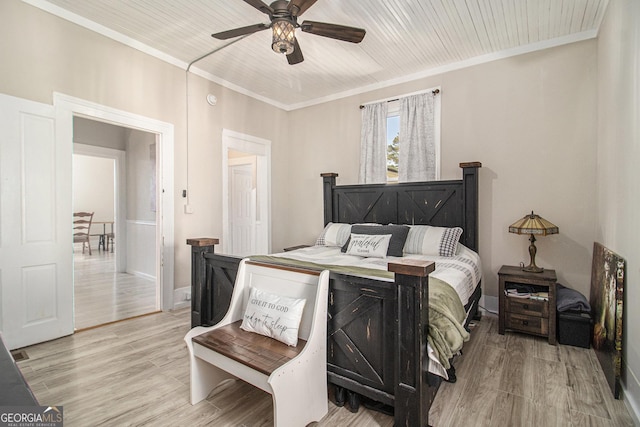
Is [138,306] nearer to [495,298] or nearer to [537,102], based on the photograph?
[495,298]

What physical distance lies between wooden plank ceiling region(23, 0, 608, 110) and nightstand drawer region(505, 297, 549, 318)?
2627 mm

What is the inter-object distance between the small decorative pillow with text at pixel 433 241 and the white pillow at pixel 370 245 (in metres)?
0.29

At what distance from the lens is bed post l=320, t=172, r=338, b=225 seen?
4551 millimetres

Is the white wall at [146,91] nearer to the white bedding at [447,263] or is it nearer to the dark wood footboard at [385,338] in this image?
the white bedding at [447,263]

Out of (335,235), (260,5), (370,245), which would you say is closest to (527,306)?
(370,245)

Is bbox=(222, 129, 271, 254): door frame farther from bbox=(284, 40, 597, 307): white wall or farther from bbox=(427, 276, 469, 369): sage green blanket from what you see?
bbox=(427, 276, 469, 369): sage green blanket

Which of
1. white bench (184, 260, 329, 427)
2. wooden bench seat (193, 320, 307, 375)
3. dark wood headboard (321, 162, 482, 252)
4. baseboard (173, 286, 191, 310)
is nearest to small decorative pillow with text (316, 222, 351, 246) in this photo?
dark wood headboard (321, 162, 482, 252)

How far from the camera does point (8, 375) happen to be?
0.84 m

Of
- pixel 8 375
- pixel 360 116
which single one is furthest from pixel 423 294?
pixel 360 116

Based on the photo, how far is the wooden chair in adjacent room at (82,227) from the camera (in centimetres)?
765

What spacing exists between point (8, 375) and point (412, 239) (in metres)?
3.18

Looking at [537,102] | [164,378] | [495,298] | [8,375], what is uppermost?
[537,102]

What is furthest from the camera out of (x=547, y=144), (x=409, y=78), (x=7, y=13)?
(x=409, y=78)

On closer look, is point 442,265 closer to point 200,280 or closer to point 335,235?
point 335,235
